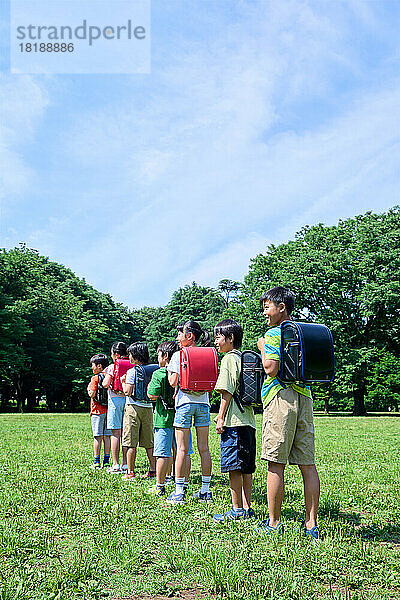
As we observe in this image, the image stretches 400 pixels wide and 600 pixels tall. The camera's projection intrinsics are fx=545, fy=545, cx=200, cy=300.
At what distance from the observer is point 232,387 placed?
603cm

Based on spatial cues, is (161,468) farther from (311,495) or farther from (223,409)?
(311,495)

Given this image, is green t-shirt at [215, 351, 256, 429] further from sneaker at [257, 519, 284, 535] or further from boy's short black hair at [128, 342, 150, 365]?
boy's short black hair at [128, 342, 150, 365]

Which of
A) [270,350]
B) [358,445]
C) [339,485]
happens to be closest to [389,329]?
[358,445]

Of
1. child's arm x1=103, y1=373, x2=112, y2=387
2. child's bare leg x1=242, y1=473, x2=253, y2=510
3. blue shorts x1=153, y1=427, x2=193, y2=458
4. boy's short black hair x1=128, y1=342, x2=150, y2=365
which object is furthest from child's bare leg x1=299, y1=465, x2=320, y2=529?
child's arm x1=103, y1=373, x2=112, y2=387

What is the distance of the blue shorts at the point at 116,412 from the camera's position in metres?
9.39

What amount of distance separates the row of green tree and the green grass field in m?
31.2

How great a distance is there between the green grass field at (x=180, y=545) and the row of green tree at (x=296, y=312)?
31.2m

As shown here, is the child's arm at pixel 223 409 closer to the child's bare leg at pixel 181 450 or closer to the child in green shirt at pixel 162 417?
the child's bare leg at pixel 181 450

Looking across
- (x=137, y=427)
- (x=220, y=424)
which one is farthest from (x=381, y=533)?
(x=137, y=427)

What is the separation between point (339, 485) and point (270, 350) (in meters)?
3.91

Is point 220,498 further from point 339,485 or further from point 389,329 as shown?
point 389,329

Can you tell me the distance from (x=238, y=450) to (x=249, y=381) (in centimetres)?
74

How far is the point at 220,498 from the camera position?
22.9 ft

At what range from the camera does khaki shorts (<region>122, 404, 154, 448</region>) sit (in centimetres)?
848
